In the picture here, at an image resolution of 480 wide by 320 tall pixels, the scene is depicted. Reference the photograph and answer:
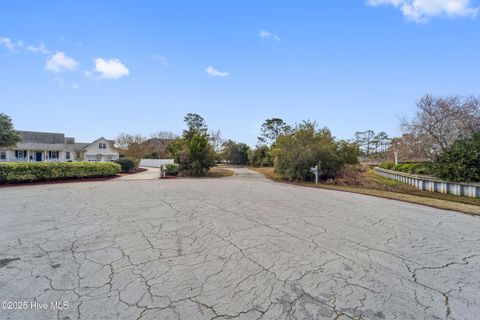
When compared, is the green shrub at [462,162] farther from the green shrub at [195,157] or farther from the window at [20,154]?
the window at [20,154]

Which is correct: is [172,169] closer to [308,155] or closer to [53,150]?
[308,155]

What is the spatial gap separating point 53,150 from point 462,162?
46403 mm

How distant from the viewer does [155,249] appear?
397cm

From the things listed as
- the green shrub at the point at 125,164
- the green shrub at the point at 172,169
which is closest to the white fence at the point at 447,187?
the green shrub at the point at 172,169

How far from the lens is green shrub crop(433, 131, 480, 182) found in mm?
11344

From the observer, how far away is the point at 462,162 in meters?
11.6

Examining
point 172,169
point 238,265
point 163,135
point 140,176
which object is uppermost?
point 163,135

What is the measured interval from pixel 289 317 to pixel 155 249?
248 cm

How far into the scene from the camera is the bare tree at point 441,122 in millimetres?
16391

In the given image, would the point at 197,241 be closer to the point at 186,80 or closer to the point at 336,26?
the point at 336,26

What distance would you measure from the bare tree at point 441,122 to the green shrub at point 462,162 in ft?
12.8

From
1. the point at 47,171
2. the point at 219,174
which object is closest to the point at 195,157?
the point at 219,174

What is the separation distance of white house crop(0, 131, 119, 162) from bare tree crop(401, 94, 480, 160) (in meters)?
42.0

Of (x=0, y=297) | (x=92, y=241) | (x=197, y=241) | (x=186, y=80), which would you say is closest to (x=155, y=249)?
(x=197, y=241)
